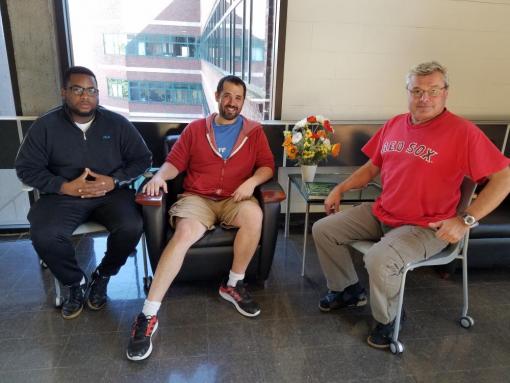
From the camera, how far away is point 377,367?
175 cm

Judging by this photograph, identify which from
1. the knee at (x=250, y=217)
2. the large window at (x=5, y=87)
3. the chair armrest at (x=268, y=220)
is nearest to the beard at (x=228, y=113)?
the chair armrest at (x=268, y=220)

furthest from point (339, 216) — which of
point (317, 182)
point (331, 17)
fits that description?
point (331, 17)

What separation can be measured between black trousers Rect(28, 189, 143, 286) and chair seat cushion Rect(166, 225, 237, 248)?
24cm

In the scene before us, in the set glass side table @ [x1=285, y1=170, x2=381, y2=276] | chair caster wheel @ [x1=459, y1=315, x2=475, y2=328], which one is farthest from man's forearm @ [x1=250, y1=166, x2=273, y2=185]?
chair caster wheel @ [x1=459, y1=315, x2=475, y2=328]

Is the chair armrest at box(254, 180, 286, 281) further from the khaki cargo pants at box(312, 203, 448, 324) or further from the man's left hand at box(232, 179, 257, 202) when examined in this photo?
the khaki cargo pants at box(312, 203, 448, 324)

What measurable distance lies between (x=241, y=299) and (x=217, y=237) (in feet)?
1.19

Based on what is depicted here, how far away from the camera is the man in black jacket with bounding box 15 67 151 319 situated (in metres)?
2.04

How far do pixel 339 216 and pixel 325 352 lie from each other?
72 cm

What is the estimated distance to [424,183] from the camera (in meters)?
1.82

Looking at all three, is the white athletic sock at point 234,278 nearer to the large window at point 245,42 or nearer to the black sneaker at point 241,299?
the black sneaker at point 241,299

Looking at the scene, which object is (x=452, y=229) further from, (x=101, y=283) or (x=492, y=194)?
(x=101, y=283)

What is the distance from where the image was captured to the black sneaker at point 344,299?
2.14 meters

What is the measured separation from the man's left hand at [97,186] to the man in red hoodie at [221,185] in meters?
0.25

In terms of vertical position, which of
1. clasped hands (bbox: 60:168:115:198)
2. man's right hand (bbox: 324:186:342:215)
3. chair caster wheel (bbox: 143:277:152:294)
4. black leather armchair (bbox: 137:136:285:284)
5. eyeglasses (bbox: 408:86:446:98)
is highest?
eyeglasses (bbox: 408:86:446:98)
